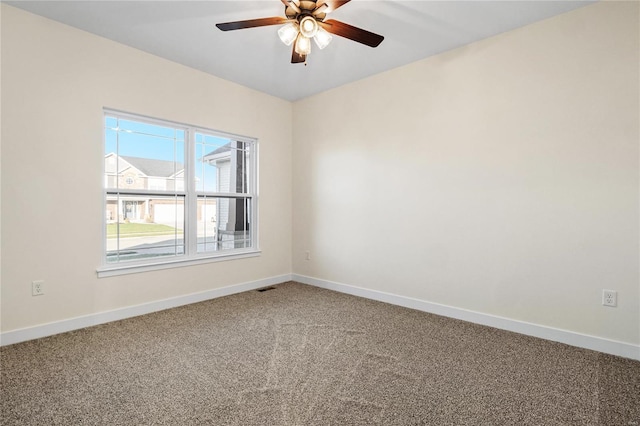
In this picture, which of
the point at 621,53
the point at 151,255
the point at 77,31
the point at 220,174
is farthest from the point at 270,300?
the point at 621,53

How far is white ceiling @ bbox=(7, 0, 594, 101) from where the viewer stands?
2564 mm

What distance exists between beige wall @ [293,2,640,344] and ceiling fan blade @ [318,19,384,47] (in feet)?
4.37

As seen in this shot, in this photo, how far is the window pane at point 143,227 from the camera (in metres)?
3.24

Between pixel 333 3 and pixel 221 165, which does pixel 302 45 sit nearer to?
pixel 333 3

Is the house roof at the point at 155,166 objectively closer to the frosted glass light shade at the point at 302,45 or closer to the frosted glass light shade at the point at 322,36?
the frosted glass light shade at the point at 302,45

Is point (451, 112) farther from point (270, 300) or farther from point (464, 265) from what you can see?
point (270, 300)

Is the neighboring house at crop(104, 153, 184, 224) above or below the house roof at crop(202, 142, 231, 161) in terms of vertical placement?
below

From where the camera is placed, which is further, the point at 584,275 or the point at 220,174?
the point at 220,174

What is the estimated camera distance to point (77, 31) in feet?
9.50

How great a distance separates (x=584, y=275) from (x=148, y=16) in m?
4.13

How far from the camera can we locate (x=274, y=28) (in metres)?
2.93

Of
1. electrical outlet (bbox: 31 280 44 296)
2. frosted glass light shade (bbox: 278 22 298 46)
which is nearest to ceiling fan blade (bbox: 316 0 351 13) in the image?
frosted glass light shade (bbox: 278 22 298 46)

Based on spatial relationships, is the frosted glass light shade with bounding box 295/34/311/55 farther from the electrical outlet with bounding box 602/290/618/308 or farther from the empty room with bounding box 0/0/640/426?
the electrical outlet with bounding box 602/290/618/308

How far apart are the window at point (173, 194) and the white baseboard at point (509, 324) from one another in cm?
167
